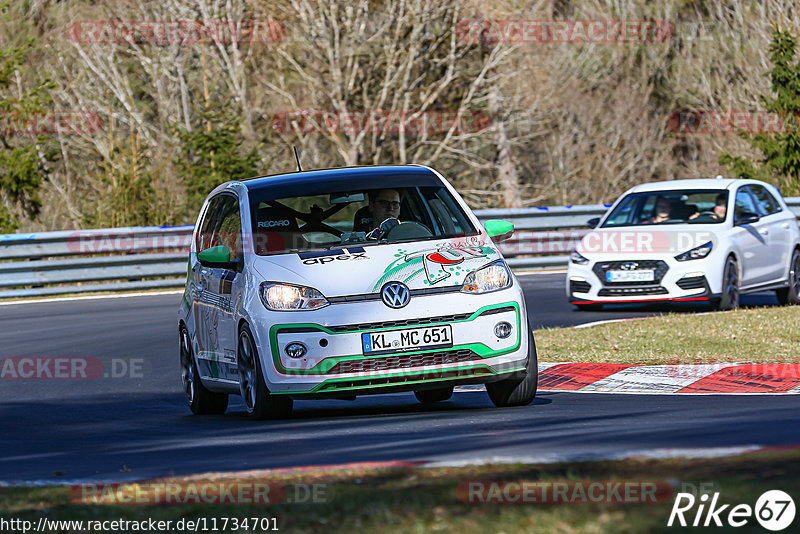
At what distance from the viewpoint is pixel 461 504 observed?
16.4ft

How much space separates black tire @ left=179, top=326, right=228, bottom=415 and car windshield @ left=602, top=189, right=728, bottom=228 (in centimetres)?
812

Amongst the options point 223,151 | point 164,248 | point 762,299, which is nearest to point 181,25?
point 223,151

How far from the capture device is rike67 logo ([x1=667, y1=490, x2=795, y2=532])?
178 inches

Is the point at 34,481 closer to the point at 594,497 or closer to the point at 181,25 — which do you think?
the point at 594,497

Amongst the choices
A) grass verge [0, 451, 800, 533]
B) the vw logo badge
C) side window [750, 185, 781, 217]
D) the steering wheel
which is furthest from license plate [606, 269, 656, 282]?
grass verge [0, 451, 800, 533]

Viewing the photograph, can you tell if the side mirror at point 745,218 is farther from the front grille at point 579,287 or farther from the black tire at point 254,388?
the black tire at point 254,388

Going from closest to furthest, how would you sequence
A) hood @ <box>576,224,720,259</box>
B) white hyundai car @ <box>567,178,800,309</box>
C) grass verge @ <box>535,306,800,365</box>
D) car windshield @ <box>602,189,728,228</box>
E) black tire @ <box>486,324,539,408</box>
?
black tire @ <box>486,324,539,408</box>, grass verge @ <box>535,306,800,365</box>, white hyundai car @ <box>567,178,800,309</box>, hood @ <box>576,224,720,259</box>, car windshield @ <box>602,189,728,228</box>

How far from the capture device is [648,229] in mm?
17188

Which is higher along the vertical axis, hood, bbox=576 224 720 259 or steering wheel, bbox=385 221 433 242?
steering wheel, bbox=385 221 433 242

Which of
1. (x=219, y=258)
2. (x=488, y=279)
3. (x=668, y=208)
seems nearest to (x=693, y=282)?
(x=668, y=208)

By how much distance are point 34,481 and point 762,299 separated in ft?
46.4

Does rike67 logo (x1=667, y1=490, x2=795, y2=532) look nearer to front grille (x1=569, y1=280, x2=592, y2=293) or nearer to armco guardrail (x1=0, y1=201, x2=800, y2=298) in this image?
front grille (x1=569, y1=280, x2=592, y2=293)

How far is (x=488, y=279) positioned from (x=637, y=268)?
26.0 ft

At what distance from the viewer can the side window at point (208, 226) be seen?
10758 millimetres
